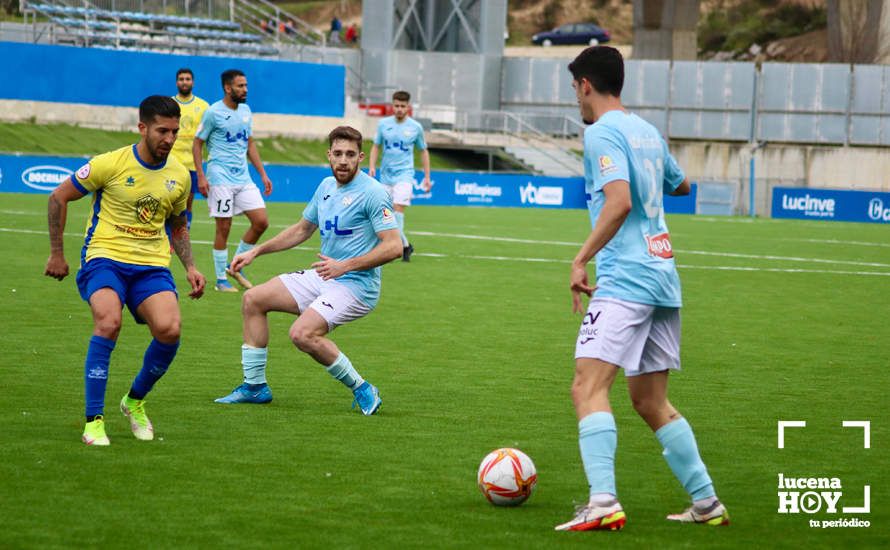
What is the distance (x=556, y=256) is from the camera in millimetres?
22953

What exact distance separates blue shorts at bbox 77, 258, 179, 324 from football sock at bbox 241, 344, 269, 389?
1.03m

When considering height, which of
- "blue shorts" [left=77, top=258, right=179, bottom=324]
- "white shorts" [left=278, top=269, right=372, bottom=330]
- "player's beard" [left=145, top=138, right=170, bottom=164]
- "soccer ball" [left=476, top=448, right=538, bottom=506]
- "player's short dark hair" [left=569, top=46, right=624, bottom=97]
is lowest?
"soccer ball" [left=476, top=448, right=538, bottom=506]

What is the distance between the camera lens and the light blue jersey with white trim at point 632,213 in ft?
19.5

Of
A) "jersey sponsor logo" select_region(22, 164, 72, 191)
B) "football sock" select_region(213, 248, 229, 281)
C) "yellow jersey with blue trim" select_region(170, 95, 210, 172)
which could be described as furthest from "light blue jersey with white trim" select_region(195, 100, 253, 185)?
"jersey sponsor logo" select_region(22, 164, 72, 191)

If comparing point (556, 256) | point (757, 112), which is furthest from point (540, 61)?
point (556, 256)

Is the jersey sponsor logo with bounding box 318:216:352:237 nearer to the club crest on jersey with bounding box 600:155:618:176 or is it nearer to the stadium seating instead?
the club crest on jersey with bounding box 600:155:618:176

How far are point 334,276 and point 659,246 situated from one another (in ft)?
9.87

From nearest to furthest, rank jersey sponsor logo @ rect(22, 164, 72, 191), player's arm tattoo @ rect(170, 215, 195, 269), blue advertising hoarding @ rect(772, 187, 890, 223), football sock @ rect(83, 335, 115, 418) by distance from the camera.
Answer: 1. football sock @ rect(83, 335, 115, 418)
2. player's arm tattoo @ rect(170, 215, 195, 269)
3. jersey sponsor logo @ rect(22, 164, 72, 191)
4. blue advertising hoarding @ rect(772, 187, 890, 223)

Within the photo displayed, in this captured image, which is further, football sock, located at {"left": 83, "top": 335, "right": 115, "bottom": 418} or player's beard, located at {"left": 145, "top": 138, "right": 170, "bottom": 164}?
player's beard, located at {"left": 145, "top": 138, "right": 170, "bottom": 164}

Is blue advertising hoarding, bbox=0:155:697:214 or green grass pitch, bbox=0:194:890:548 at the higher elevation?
blue advertising hoarding, bbox=0:155:697:214

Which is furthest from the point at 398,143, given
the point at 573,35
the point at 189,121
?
the point at 573,35

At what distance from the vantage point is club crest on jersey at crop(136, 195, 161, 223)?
26.0 ft

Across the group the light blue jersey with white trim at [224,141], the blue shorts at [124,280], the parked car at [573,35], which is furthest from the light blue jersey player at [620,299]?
the parked car at [573,35]

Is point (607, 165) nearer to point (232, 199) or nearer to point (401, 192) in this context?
point (232, 199)
